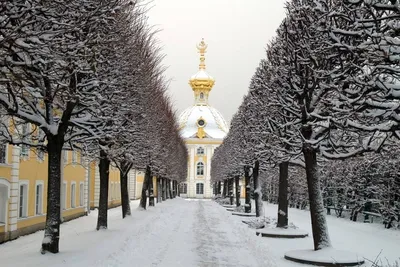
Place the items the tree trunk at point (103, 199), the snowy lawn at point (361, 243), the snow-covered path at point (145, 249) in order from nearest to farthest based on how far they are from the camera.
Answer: the snow-covered path at point (145, 249), the snowy lawn at point (361, 243), the tree trunk at point (103, 199)

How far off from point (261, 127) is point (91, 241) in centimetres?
951

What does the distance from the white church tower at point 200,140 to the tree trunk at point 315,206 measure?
89388 millimetres

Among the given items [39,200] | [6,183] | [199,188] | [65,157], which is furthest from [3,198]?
[199,188]

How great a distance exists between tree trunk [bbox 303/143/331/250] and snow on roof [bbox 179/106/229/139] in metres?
98.0

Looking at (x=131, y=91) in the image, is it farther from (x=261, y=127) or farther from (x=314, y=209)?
(x=314, y=209)

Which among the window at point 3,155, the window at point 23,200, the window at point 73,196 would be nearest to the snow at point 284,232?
the window at point 23,200

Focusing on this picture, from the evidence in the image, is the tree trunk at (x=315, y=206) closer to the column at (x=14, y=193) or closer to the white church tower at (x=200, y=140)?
the column at (x=14, y=193)

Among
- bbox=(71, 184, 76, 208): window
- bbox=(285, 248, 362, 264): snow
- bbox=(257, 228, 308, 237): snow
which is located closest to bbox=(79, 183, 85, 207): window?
bbox=(71, 184, 76, 208): window

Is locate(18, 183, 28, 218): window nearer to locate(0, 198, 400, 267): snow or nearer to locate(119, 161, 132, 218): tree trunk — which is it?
locate(0, 198, 400, 267): snow

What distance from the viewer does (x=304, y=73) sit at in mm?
16344

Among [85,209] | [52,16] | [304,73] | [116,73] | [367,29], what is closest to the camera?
[52,16]

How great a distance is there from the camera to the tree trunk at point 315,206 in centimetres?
1527

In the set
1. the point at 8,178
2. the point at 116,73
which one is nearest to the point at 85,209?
the point at 8,178

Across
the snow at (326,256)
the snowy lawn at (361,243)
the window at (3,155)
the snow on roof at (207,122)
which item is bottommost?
the snowy lawn at (361,243)
